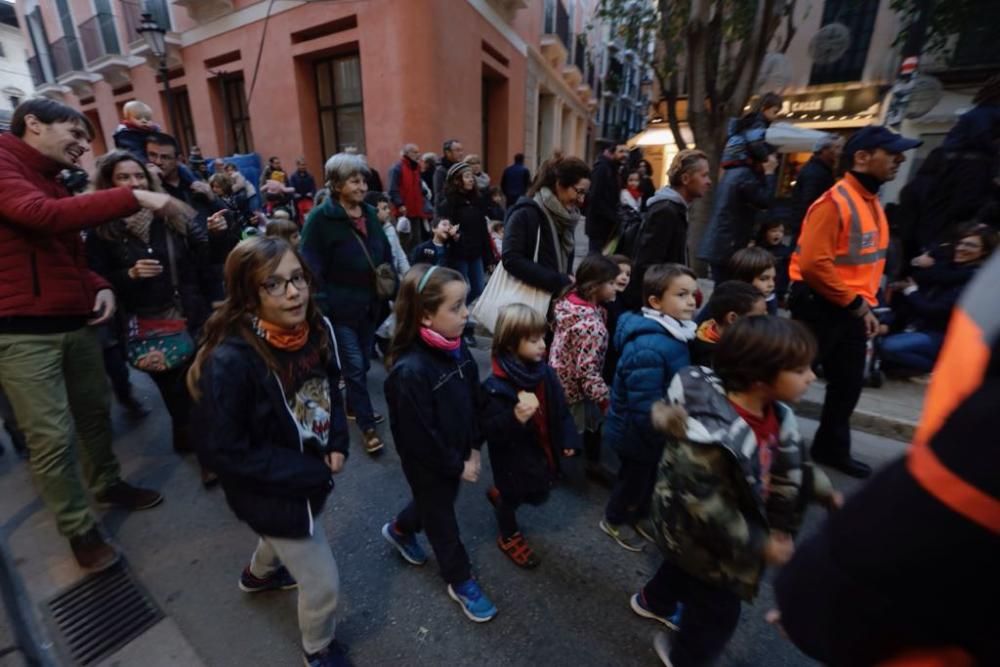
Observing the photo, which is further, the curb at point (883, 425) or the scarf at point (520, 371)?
the curb at point (883, 425)

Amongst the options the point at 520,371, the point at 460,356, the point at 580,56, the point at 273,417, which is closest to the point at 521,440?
the point at 520,371

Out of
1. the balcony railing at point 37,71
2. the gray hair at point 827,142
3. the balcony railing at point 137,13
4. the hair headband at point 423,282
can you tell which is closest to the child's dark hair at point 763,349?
the hair headband at point 423,282

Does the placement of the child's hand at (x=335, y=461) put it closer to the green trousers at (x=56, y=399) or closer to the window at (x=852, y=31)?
the green trousers at (x=56, y=399)

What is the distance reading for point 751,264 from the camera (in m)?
2.98

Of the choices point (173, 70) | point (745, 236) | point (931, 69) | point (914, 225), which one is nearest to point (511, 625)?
point (745, 236)

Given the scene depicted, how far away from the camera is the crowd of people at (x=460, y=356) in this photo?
60.2 inches

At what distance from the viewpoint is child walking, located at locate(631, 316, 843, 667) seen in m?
1.42

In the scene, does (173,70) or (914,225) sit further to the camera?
(173,70)

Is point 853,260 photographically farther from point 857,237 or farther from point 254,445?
point 254,445

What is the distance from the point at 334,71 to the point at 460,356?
32.6 feet

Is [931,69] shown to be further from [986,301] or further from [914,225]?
[986,301]

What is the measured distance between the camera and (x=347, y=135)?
1016 cm

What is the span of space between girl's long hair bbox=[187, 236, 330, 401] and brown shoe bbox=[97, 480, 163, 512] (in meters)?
1.70

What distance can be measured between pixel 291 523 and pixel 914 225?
6292 mm
